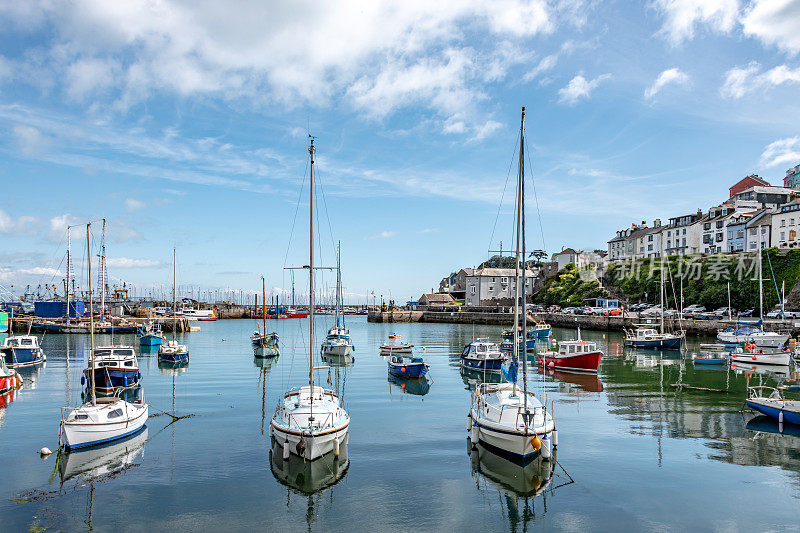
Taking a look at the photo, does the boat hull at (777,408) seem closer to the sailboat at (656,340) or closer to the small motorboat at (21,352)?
the sailboat at (656,340)

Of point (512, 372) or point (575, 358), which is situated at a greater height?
point (512, 372)

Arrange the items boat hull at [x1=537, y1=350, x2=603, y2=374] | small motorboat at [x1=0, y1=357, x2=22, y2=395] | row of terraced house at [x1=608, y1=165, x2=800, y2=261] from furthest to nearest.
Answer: row of terraced house at [x1=608, y1=165, x2=800, y2=261]
boat hull at [x1=537, y1=350, x2=603, y2=374]
small motorboat at [x1=0, y1=357, x2=22, y2=395]

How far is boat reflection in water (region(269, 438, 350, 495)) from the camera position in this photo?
19.7 m

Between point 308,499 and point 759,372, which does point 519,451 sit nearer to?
point 308,499

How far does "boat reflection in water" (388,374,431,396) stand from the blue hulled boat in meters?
6.42

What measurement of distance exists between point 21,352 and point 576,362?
53583 millimetres

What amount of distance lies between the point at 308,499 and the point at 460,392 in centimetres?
2233

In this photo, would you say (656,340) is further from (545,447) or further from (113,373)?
(113,373)

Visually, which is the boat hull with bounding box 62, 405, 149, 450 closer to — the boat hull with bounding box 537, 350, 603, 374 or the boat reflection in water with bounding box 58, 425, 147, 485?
the boat reflection in water with bounding box 58, 425, 147, 485

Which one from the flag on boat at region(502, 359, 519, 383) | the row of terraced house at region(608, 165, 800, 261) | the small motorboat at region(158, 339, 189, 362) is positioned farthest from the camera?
the row of terraced house at region(608, 165, 800, 261)

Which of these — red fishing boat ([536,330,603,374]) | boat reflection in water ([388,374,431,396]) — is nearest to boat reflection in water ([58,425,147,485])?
boat reflection in water ([388,374,431,396])

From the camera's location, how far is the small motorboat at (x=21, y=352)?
5184 cm

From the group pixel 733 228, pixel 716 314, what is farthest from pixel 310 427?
pixel 733 228

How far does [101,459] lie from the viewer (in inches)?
875
